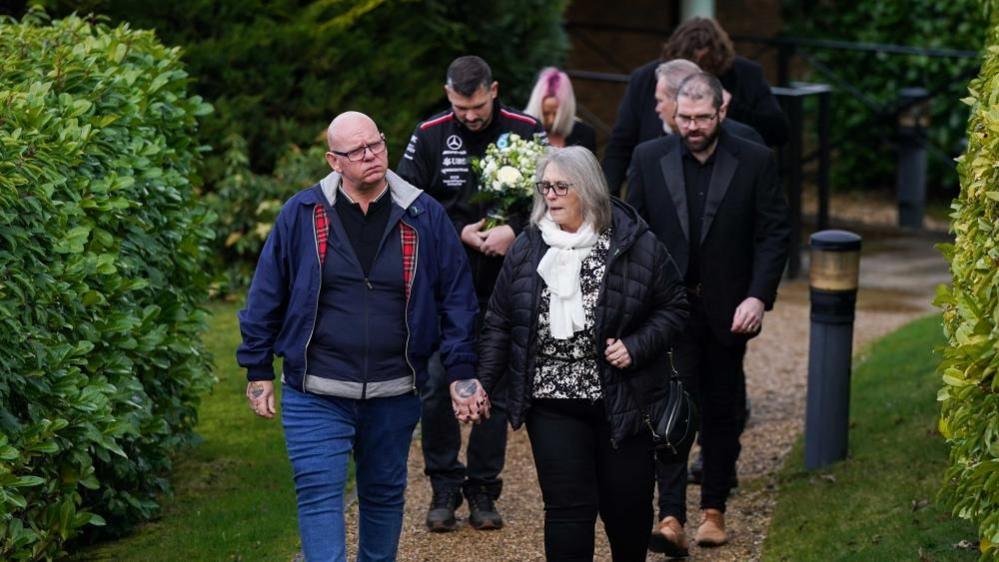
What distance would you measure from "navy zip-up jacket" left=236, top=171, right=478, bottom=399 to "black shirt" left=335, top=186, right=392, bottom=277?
0.13 ft

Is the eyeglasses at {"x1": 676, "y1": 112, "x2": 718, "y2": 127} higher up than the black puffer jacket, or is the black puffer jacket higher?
the eyeglasses at {"x1": 676, "y1": 112, "x2": 718, "y2": 127}

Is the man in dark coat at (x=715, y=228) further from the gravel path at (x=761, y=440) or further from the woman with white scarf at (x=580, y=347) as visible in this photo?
the woman with white scarf at (x=580, y=347)

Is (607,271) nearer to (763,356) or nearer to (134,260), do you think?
(134,260)

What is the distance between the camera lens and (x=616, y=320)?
561cm

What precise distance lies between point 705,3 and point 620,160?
8.33 metres

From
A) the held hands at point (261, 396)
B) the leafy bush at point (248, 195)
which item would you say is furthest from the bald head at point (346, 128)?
the leafy bush at point (248, 195)

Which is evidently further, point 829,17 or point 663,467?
point 829,17

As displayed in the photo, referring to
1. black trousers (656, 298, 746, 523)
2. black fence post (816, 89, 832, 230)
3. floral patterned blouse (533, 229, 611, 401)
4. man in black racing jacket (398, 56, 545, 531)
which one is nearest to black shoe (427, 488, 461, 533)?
man in black racing jacket (398, 56, 545, 531)

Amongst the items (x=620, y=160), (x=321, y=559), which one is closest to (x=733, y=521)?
(x=620, y=160)

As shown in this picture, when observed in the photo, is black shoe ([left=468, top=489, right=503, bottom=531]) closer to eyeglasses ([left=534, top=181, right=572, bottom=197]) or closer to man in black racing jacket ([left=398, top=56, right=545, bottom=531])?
man in black racing jacket ([left=398, top=56, right=545, bottom=531])

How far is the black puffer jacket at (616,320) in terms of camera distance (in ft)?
18.3

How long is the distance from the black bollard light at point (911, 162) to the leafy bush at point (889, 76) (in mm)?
444

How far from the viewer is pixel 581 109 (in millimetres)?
16438

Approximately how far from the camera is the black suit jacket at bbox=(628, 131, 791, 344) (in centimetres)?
687
